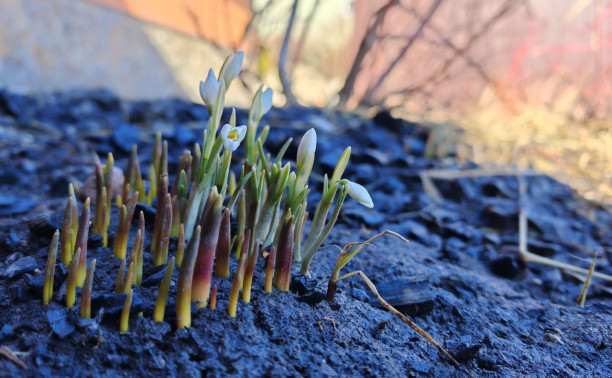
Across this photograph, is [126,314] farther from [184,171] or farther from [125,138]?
[125,138]

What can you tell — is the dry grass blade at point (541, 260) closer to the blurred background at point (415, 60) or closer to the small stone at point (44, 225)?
the blurred background at point (415, 60)

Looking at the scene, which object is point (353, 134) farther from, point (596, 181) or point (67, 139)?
point (67, 139)

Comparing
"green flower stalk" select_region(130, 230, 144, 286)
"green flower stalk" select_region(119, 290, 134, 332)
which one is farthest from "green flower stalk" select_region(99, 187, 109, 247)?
"green flower stalk" select_region(119, 290, 134, 332)

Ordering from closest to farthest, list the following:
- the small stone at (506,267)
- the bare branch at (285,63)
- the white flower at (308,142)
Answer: the white flower at (308,142) < the small stone at (506,267) < the bare branch at (285,63)

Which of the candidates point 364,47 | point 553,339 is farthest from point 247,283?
point 364,47

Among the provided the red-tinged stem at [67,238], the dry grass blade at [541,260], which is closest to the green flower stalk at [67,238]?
the red-tinged stem at [67,238]

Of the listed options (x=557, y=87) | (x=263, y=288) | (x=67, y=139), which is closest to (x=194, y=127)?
(x=67, y=139)
